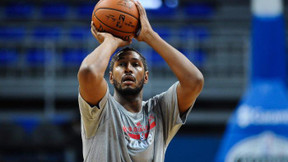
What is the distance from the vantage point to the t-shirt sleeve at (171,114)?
294cm

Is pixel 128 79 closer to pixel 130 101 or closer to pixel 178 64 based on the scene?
pixel 130 101

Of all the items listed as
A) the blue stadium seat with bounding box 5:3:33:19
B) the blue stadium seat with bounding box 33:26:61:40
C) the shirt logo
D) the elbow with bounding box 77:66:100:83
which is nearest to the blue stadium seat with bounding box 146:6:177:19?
the blue stadium seat with bounding box 33:26:61:40

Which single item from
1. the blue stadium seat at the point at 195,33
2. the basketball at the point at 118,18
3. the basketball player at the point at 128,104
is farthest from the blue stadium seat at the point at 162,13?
the basketball player at the point at 128,104

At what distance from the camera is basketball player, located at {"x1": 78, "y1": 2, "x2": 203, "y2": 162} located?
2.65m

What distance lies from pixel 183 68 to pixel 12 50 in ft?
31.7

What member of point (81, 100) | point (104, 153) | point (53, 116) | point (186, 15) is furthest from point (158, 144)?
point (186, 15)

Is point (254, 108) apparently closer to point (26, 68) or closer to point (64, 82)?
point (64, 82)

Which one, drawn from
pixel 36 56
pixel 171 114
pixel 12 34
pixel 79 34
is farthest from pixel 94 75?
pixel 12 34

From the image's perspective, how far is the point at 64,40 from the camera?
11.9 m

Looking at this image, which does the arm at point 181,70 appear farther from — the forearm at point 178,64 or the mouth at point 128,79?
the mouth at point 128,79

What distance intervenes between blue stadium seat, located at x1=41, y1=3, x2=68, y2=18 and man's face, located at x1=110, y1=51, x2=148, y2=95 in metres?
12.2

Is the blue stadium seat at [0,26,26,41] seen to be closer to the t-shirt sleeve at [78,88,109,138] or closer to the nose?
the nose

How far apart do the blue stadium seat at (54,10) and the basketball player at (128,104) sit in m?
12.1

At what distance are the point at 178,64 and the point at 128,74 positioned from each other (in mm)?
313
